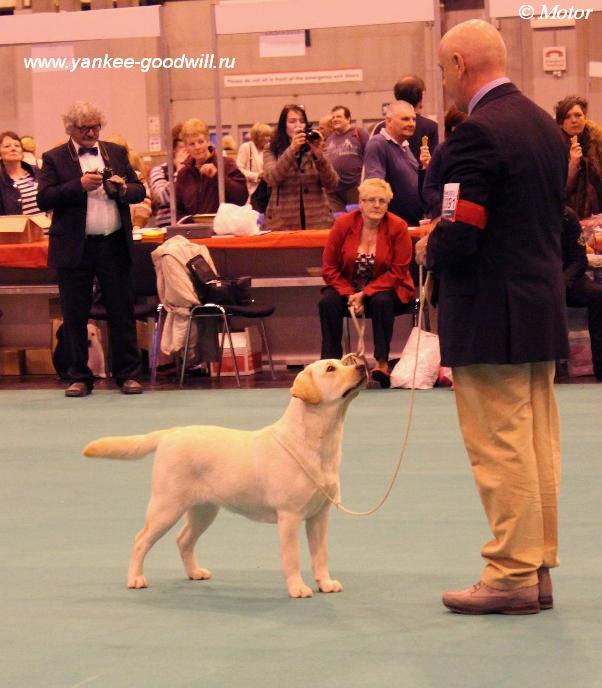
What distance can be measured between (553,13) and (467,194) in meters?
6.47

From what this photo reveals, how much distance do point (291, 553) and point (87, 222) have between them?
517 centimetres

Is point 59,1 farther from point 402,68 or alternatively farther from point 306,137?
point 306,137

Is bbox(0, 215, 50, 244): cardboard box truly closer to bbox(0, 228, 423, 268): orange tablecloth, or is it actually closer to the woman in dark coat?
bbox(0, 228, 423, 268): orange tablecloth

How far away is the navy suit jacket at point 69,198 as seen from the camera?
8758mm

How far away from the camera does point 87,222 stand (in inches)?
349

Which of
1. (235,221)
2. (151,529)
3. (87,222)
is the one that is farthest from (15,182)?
(151,529)

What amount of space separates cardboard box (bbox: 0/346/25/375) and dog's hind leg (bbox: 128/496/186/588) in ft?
21.3

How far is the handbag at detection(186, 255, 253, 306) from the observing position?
9453 millimetres

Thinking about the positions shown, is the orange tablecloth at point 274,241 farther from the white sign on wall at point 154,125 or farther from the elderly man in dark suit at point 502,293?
the elderly man in dark suit at point 502,293

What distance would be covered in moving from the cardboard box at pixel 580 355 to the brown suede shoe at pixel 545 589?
5548 millimetres

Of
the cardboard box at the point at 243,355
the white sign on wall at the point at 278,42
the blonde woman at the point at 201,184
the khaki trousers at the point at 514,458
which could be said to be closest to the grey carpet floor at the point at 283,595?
the khaki trousers at the point at 514,458

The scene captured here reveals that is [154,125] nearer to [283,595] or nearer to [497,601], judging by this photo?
[283,595]

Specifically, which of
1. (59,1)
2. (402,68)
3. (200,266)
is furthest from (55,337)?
(59,1)

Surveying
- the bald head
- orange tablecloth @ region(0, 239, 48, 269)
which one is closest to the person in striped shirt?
orange tablecloth @ region(0, 239, 48, 269)
